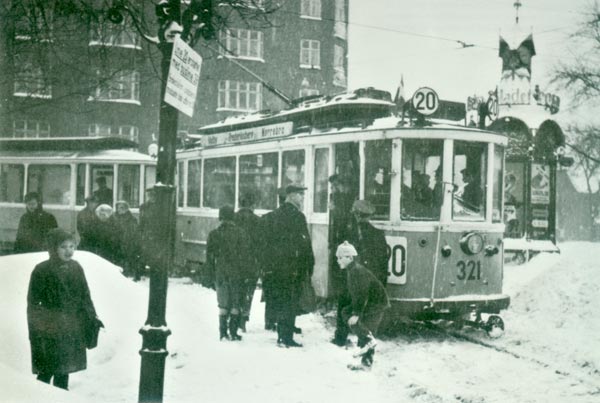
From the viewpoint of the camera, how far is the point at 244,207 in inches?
397

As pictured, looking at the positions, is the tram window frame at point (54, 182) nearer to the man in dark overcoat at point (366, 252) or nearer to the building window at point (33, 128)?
the man in dark overcoat at point (366, 252)

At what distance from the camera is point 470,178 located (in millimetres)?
10078

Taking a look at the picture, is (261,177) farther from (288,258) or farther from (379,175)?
(288,258)

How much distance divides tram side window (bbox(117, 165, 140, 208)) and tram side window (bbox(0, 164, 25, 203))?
10.0ft

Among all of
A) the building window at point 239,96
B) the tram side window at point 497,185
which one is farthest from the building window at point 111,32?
the building window at point 239,96

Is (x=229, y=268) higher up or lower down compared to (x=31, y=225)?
lower down

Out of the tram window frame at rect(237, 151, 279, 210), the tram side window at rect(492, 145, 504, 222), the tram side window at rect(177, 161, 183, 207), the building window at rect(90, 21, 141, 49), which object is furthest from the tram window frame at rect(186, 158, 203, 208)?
the tram side window at rect(492, 145, 504, 222)

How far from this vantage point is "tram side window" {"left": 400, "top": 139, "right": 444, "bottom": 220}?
9.73 meters

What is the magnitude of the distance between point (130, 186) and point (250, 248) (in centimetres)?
A: 964

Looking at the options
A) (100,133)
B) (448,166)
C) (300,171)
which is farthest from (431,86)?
(100,133)

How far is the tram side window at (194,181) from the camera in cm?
1510

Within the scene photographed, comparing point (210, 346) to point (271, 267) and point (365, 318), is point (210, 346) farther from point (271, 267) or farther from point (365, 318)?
point (365, 318)

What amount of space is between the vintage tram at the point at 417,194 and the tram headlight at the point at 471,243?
0.7 inches

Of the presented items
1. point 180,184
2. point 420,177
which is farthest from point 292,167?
point 180,184
